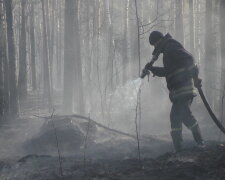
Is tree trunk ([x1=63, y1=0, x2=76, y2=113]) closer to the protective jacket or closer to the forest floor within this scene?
the forest floor

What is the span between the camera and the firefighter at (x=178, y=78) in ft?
20.9

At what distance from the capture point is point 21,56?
20734 millimetres

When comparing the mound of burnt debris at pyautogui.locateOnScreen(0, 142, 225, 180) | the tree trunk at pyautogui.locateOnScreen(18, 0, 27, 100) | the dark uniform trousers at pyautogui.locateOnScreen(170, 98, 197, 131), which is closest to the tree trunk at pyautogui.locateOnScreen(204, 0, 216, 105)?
the dark uniform trousers at pyautogui.locateOnScreen(170, 98, 197, 131)

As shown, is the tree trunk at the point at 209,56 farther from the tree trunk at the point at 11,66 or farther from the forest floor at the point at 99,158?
the tree trunk at the point at 11,66

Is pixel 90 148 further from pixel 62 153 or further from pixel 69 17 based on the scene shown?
pixel 69 17

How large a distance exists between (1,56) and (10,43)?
1.34 m

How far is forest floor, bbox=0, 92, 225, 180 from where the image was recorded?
4.85 m

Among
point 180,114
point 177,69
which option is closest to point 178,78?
point 177,69

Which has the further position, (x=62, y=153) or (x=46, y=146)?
(x=46, y=146)

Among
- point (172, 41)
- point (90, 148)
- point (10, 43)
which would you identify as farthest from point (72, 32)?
point (172, 41)

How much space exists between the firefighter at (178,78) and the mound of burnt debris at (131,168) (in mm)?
494

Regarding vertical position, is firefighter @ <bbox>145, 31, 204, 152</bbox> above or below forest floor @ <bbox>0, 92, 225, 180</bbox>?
above

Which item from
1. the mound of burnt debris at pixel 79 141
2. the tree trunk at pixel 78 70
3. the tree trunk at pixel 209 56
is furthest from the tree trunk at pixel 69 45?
the tree trunk at pixel 209 56

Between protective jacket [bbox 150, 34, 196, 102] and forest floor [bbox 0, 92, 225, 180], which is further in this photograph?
protective jacket [bbox 150, 34, 196, 102]
